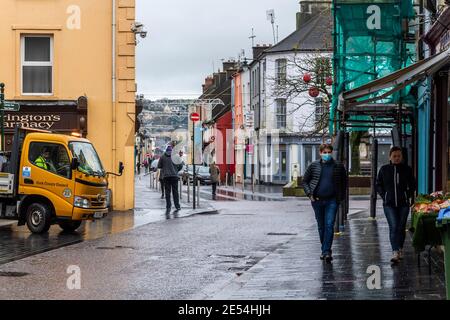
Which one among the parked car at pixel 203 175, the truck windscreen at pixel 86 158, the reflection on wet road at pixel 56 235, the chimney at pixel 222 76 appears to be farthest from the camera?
the chimney at pixel 222 76

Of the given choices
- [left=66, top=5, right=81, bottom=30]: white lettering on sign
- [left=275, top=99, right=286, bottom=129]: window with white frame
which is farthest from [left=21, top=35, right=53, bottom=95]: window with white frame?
[left=275, top=99, right=286, bottom=129]: window with white frame

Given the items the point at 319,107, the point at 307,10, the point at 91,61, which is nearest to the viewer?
the point at 91,61

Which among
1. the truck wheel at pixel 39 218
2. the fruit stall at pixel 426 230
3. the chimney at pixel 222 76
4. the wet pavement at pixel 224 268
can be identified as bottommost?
the wet pavement at pixel 224 268

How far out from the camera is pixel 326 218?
14.0m

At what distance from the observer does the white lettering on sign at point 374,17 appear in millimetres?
22422

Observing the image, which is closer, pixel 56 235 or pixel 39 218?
pixel 56 235

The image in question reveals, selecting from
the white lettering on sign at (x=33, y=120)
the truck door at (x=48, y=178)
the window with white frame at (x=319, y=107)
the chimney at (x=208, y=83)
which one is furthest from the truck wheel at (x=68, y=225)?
the chimney at (x=208, y=83)

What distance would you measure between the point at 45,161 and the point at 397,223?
9.28 meters

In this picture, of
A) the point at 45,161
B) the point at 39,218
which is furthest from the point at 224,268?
the point at 45,161

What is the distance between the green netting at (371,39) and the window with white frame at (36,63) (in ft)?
32.3

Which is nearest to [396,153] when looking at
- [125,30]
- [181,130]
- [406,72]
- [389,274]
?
[406,72]

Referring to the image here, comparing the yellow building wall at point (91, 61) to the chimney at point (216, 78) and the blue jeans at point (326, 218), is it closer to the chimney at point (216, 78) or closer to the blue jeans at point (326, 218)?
the blue jeans at point (326, 218)

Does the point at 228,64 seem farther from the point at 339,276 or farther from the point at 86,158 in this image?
the point at 339,276
